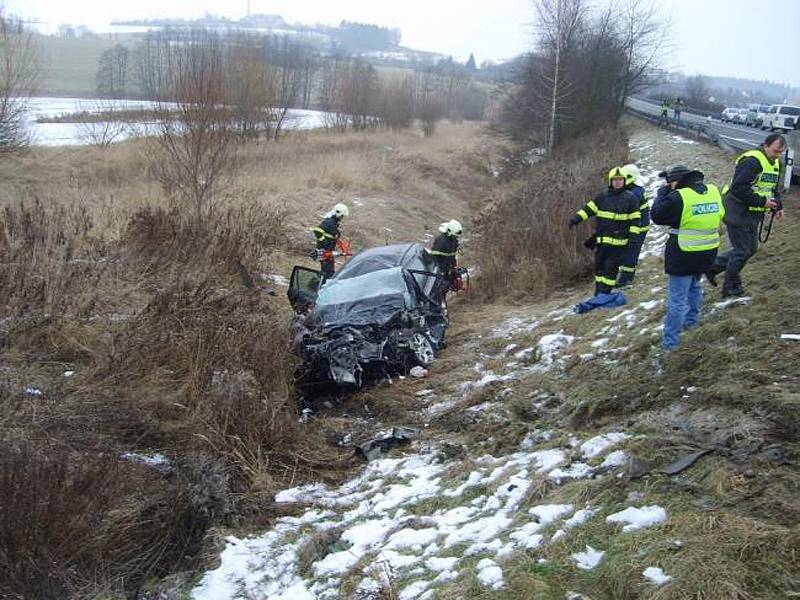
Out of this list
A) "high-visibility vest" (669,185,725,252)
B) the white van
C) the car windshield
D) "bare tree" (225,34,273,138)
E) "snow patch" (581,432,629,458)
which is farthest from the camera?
the white van

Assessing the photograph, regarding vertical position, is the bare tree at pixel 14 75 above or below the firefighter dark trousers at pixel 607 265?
above

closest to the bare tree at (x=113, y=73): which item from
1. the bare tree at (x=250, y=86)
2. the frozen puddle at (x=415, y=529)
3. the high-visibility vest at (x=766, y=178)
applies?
the bare tree at (x=250, y=86)

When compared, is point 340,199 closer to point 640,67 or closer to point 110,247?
point 110,247

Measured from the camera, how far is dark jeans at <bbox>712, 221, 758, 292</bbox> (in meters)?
6.04

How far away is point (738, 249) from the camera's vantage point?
6086 millimetres

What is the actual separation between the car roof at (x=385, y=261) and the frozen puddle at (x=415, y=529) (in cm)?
396

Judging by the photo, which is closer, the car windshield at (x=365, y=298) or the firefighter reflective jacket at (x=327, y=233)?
the car windshield at (x=365, y=298)

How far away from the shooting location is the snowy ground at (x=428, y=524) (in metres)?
3.42

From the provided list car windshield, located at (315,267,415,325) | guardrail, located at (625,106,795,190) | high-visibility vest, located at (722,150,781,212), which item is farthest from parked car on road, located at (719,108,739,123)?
car windshield, located at (315,267,415,325)

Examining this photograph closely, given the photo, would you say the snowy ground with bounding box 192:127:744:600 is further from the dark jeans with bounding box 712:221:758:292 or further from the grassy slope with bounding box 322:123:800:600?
the dark jeans with bounding box 712:221:758:292

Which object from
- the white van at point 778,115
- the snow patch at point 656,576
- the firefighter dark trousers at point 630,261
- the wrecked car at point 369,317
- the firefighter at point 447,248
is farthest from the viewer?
the white van at point 778,115

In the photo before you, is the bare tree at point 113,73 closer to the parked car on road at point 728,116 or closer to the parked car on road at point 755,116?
the parked car on road at point 728,116

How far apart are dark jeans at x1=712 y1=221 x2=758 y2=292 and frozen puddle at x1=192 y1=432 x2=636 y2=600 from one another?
109 inches

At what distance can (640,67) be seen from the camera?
34.7 meters
